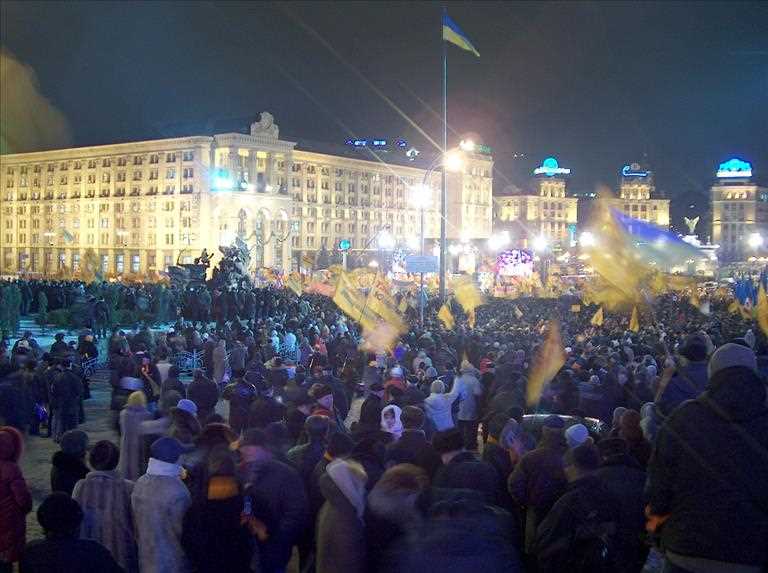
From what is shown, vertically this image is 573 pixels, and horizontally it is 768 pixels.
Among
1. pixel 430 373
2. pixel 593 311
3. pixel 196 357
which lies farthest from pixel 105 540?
pixel 593 311

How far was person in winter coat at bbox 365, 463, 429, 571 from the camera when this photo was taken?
4980 mm

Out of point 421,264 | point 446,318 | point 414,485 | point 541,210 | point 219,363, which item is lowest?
point 219,363

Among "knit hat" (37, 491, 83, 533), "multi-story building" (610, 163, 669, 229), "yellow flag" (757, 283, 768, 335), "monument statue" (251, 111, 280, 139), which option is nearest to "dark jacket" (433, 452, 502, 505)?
"knit hat" (37, 491, 83, 533)

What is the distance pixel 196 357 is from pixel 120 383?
26.3ft

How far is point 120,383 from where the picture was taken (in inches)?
473

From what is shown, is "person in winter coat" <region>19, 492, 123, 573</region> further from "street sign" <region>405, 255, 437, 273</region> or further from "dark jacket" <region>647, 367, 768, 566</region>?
"street sign" <region>405, 255, 437, 273</region>

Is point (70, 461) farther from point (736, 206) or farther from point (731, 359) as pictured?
point (736, 206)

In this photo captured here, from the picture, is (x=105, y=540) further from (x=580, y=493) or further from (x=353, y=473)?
(x=580, y=493)

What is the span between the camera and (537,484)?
5996mm

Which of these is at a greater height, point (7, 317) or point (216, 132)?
point (216, 132)

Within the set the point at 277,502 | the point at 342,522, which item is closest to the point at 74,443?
the point at 277,502

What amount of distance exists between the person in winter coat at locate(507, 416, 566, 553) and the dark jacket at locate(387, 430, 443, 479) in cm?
61

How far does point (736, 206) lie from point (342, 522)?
16489 cm

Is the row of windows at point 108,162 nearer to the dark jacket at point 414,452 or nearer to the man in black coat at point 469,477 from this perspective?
the dark jacket at point 414,452
